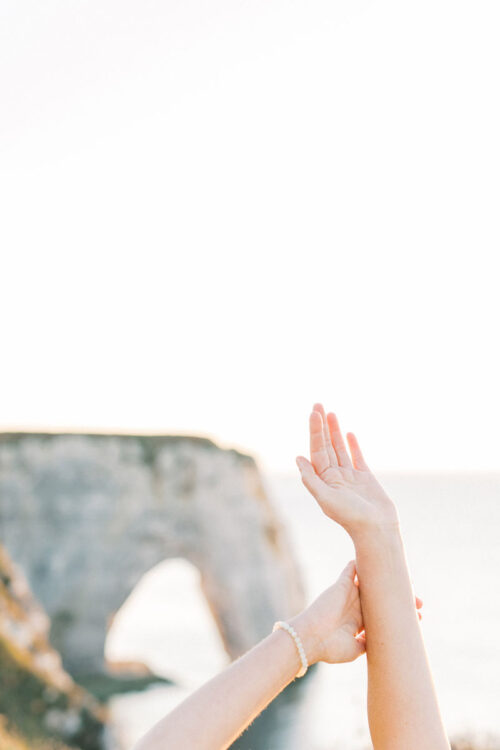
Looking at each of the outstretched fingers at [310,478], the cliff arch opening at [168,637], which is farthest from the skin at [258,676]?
the cliff arch opening at [168,637]

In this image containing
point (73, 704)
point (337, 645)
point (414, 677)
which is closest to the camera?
point (414, 677)

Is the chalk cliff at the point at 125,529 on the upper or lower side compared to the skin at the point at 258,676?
lower

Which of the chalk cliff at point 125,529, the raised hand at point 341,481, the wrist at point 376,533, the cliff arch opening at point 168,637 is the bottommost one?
the cliff arch opening at point 168,637

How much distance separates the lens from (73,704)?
9320 mm

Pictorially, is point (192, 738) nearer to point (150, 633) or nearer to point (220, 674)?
point (220, 674)

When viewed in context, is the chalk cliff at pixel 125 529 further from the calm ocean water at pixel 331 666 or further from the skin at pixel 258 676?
the skin at pixel 258 676

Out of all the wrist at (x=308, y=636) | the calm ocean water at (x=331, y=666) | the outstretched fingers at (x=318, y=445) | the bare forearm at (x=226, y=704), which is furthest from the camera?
the calm ocean water at (x=331, y=666)

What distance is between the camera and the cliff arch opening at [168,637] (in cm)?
2342

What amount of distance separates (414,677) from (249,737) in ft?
45.6

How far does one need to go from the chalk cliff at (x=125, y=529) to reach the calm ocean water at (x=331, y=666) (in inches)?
68.9

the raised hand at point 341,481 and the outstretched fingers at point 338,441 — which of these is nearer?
the raised hand at point 341,481

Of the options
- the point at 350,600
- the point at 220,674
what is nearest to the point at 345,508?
the point at 350,600

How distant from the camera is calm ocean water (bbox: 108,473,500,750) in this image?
46.9 ft

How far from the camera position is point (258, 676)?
6.89ft
